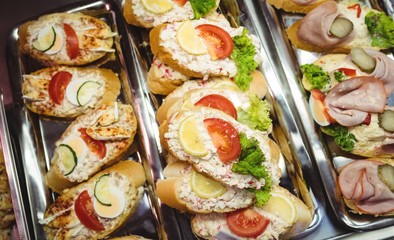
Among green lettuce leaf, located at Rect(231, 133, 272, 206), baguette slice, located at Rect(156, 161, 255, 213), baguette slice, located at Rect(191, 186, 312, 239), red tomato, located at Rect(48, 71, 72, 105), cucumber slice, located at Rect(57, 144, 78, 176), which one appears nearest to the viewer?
green lettuce leaf, located at Rect(231, 133, 272, 206)

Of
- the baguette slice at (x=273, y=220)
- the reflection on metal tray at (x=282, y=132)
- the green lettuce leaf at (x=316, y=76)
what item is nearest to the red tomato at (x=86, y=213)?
the reflection on metal tray at (x=282, y=132)

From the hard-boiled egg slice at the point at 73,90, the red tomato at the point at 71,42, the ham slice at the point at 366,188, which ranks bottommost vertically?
the ham slice at the point at 366,188

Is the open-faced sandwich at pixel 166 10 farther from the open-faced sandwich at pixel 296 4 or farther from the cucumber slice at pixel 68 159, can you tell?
the cucumber slice at pixel 68 159

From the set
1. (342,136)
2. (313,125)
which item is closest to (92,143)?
(313,125)

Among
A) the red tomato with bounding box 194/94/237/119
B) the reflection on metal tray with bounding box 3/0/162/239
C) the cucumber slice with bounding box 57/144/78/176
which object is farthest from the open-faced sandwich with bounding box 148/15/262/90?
the cucumber slice with bounding box 57/144/78/176

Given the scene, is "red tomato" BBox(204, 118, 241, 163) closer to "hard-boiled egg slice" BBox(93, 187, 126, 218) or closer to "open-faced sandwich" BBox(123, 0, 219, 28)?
"hard-boiled egg slice" BBox(93, 187, 126, 218)

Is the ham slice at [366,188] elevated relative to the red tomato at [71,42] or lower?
lower
